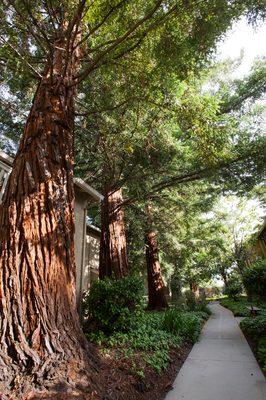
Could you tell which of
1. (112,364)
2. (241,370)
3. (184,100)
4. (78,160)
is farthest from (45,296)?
(78,160)

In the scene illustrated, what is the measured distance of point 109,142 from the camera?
7.36m

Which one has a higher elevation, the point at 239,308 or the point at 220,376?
the point at 239,308

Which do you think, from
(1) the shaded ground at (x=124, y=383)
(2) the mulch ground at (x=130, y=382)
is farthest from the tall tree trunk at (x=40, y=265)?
(2) the mulch ground at (x=130, y=382)

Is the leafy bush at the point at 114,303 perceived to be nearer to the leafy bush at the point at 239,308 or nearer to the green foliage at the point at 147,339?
the green foliage at the point at 147,339

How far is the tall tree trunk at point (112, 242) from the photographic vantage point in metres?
8.02

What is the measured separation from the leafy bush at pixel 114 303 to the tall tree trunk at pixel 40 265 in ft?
8.21

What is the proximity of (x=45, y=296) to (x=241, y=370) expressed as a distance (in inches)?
138

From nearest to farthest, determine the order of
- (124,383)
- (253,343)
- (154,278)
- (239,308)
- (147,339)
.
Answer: (124,383) → (147,339) → (253,343) → (154,278) → (239,308)

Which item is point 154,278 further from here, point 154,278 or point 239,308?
point 239,308

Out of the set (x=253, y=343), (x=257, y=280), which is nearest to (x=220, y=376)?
(x=253, y=343)

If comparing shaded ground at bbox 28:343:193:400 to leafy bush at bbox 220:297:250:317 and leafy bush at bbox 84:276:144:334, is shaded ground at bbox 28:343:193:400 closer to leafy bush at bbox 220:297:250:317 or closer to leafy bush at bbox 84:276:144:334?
leafy bush at bbox 84:276:144:334

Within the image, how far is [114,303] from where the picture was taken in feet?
20.3

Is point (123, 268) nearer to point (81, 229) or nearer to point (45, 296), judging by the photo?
point (81, 229)

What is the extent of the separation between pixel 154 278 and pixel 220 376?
10.2 meters
